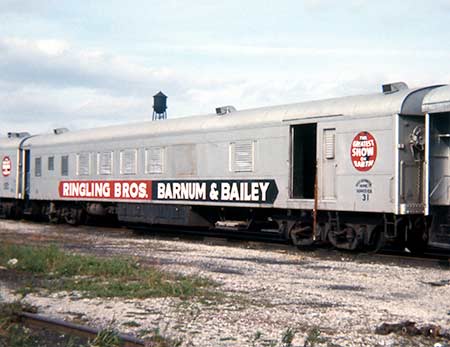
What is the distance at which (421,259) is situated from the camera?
14898 millimetres

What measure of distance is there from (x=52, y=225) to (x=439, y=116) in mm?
16924

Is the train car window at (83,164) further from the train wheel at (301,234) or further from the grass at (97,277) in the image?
the grass at (97,277)

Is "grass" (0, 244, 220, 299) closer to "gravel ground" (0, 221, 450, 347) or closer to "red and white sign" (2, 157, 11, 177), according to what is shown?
"gravel ground" (0, 221, 450, 347)

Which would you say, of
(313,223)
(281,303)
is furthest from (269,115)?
(281,303)

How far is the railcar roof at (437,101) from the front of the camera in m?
14.2

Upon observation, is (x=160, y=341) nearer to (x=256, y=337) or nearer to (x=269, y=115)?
(x=256, y=337)

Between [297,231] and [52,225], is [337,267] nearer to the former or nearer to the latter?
[297,231]

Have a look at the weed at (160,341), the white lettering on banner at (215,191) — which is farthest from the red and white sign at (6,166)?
the weed at (160,341)

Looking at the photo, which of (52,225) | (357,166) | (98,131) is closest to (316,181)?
(357,166)

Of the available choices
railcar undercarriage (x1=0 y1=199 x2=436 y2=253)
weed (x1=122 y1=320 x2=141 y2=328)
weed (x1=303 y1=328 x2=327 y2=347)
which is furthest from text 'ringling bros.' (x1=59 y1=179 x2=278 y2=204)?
weed (x1=303 y1=328 x2=327 y2=347)

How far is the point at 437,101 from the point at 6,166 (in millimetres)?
21877

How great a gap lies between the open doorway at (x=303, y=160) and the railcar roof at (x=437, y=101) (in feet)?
11.5

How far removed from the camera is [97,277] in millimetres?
12203

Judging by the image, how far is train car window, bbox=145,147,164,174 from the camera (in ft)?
72.1
